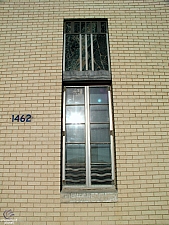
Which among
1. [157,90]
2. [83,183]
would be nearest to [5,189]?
[83,183]

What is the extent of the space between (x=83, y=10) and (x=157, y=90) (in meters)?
2.67

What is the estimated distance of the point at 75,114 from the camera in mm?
4328

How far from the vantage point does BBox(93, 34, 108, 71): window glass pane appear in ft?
Answer: 15.2

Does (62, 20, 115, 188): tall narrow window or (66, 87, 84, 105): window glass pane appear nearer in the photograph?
(62, 20, 115, 188): tall narrow window

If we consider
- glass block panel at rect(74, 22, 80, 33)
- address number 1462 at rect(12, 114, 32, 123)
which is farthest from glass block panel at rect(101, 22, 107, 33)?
address number 1462 at rect(12, 114, 32, 123)

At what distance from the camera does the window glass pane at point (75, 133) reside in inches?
164

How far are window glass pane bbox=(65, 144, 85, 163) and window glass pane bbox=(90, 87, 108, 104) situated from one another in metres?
1.03

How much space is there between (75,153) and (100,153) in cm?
52

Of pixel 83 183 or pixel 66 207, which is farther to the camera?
pixel 83 183

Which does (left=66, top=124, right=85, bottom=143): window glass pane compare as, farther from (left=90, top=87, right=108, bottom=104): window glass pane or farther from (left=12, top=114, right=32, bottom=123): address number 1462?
(left=12, top=114, right=32, bottom=123): address number 1462

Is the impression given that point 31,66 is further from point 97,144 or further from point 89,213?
point 89,213

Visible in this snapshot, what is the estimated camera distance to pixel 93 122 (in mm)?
4262

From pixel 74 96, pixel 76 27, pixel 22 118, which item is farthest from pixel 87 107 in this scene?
pixel 76 27

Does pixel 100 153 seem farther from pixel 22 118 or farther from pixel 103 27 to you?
pixel 103 27
